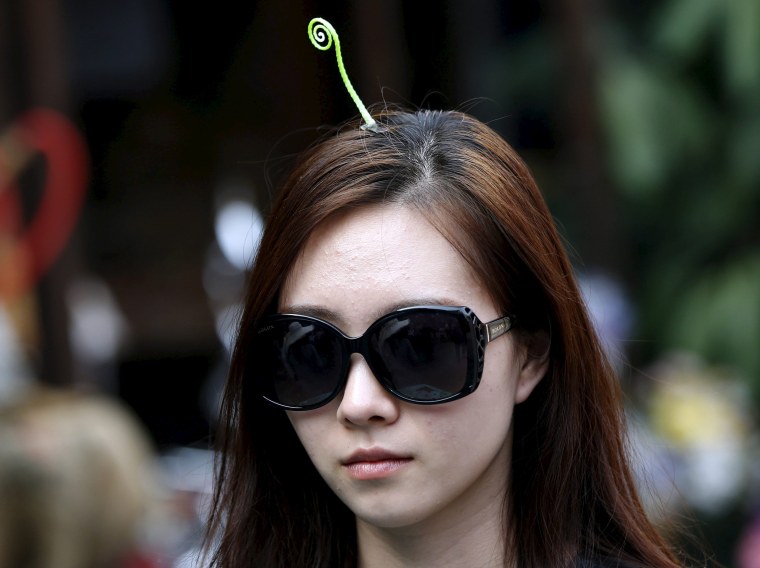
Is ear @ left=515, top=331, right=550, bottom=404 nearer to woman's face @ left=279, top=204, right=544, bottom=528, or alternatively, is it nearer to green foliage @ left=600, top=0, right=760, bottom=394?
woman's face @ left=279, top=204, right=544, bottom=528

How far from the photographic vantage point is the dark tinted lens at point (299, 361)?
174 centimetres

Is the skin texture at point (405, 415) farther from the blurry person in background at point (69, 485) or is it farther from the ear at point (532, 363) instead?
the blurry person in background at point (69, 485)

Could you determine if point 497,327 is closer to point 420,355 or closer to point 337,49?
point 420,355

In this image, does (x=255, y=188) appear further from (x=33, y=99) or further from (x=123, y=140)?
(x=33, y=99)

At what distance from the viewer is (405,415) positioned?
171 centimetres

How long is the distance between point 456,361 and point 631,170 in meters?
4.55

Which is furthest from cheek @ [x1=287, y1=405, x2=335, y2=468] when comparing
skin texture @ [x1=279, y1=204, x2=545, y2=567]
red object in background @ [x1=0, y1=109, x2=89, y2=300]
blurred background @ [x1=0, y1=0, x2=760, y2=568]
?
red object in background @ [x1=0, y1=109, x2=89, y2=300]

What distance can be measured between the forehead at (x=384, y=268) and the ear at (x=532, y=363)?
0.46ft

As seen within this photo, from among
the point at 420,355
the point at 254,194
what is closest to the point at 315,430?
the point at 420,355

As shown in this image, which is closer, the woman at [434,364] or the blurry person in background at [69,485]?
the woman at [434,364]

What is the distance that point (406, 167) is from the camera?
1820 mm

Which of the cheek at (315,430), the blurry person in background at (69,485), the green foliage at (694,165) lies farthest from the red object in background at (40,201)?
the cheek at (315,430)

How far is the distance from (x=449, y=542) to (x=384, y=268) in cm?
43

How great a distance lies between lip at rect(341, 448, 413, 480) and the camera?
170cm
